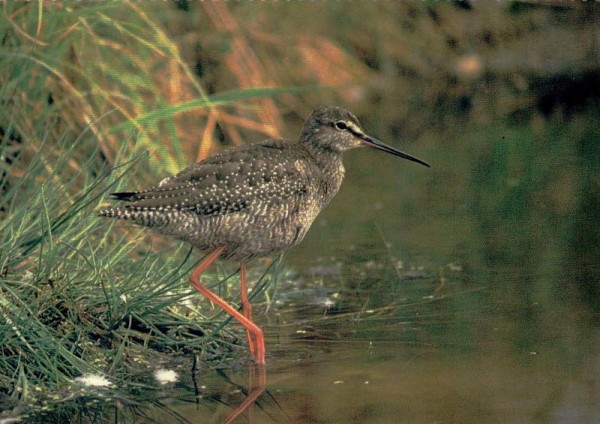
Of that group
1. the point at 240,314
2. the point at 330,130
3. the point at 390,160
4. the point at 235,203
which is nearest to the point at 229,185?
the point at 235,203

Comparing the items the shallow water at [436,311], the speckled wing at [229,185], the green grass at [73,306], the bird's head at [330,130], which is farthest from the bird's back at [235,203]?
the shallow water at [436,311]

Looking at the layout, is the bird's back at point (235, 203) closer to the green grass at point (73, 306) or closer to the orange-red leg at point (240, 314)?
the orange-red leg at point (240, 314)

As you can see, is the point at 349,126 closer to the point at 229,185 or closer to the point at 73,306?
the point at 229,185

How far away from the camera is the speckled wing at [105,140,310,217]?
5891 millimetres

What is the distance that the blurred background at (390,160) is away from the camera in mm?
5328

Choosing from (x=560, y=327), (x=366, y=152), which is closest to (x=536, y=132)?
(x=366, y=152)

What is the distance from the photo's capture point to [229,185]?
6004 mm

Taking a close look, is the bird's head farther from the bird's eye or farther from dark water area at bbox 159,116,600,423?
dark water area at bbox 159,116,600,423

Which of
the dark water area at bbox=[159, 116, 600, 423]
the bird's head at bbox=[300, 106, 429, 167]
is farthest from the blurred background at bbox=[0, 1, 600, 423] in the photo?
the bird's head at bbox=[300, 106, 429, 167]

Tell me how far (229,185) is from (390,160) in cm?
640

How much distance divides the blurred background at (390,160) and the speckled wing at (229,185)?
231 mm

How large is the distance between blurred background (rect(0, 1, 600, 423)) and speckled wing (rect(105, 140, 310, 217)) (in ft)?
0.76

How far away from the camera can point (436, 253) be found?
808cm

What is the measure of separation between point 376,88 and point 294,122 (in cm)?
221
